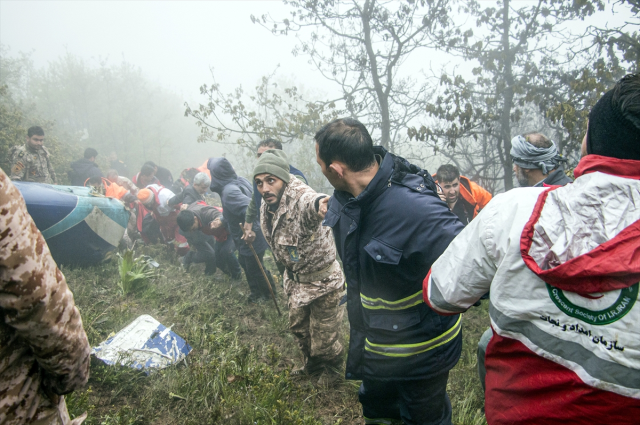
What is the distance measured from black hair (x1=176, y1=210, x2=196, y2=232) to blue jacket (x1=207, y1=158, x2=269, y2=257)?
0.56 meters

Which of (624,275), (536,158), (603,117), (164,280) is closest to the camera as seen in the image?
(624,275)

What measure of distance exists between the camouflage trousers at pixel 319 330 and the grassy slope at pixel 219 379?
0.21m

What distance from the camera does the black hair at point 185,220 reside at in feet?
18.4

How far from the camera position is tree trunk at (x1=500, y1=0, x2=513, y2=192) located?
26.1 ft

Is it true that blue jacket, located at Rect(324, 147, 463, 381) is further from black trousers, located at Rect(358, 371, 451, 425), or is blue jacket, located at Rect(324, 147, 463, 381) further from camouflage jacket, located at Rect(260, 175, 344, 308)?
camouflage jacket, located at Rect(260, 175, 344, 308)

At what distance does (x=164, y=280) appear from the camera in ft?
18.7

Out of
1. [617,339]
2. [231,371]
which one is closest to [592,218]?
[617,339]

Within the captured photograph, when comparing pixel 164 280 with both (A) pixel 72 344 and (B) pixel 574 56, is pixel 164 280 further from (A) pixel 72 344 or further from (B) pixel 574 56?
(B) pixel 574 56

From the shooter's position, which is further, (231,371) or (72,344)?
(231,371)

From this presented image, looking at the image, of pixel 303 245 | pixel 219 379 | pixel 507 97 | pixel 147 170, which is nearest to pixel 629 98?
pixel 303 245

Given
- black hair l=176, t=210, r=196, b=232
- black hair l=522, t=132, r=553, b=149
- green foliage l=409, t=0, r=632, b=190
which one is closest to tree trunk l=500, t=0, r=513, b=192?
green foliage l=409, t=0, r=632, b=190

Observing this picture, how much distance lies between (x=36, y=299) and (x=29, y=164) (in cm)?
832

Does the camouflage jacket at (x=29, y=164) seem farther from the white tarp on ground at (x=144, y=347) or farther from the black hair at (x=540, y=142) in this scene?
the black hair at (x=540, y=142)

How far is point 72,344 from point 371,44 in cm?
897
